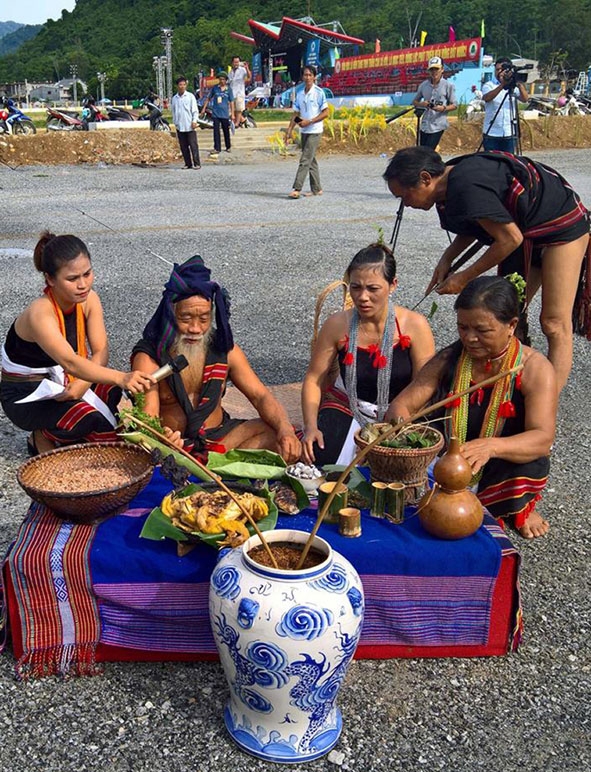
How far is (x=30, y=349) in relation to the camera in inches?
137

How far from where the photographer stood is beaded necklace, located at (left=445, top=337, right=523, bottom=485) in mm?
2928

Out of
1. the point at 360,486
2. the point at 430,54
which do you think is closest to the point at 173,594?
the point at 360,486

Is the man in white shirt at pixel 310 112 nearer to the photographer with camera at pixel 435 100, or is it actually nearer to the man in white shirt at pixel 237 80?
the photographer with camera at pixel 435 100

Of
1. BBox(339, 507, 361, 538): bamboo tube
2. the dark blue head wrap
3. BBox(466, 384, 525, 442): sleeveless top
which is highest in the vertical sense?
the dark blue head wrap

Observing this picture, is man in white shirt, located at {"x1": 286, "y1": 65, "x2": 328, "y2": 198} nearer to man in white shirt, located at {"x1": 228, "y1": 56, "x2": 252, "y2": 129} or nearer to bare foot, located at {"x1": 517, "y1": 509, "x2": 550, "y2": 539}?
man in white shirt, located at {"x1": 228, "y1": 56, "x2": 252, "y2": 129}

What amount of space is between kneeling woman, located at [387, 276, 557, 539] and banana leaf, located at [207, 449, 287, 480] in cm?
58

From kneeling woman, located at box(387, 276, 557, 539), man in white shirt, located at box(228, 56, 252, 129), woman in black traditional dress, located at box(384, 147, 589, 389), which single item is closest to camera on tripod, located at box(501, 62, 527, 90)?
woman in black traditional dress, located at box(384, 147, 589, 389)

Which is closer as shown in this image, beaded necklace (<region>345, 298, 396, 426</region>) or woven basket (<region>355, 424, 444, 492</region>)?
woven basket (<region>355, 424, 444, 492</region>)

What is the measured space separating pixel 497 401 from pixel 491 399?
23 mm

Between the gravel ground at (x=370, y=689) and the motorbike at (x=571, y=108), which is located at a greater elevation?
the motorbike at (x=571, y=108)

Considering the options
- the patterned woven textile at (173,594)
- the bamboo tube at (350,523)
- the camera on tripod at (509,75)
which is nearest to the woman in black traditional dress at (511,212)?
the patterned woven textile at (173,594)

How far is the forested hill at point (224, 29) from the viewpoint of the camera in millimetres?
74000

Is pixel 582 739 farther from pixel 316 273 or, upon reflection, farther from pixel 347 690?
pixel 316 273

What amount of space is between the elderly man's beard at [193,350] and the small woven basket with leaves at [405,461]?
91 centimetres
